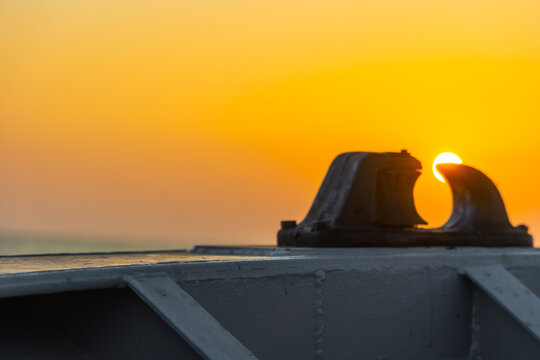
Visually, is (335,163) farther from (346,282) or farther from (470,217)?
(346,282)

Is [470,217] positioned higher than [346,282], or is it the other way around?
[470,217]

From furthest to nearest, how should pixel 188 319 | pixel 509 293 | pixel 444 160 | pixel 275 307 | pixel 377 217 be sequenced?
pixel 444 160
pixel 377 217
pixel 509 293
pixel 275 307
pixel 188 319

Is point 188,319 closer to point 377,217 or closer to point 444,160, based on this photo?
point 377,217

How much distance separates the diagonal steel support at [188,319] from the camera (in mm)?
2686

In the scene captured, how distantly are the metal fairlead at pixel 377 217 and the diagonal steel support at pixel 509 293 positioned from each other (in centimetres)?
114

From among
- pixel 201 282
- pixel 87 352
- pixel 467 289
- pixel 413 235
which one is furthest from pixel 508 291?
pixel 87 352

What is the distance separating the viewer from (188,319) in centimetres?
280

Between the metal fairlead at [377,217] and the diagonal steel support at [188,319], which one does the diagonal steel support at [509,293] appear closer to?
the metal fairlead at [377,217]

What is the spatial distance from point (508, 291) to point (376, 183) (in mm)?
1694

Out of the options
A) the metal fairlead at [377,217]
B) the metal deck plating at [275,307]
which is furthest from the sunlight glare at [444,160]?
the metal deck plating at [275,307]

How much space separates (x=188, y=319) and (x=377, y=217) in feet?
9.76

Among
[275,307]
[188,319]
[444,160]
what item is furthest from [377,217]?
[188,319]

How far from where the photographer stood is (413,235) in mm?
5574

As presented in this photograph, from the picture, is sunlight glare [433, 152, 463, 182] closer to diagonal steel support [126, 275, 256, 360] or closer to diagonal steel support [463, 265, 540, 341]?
diagonal steel support [463, 265, 540, 341]
